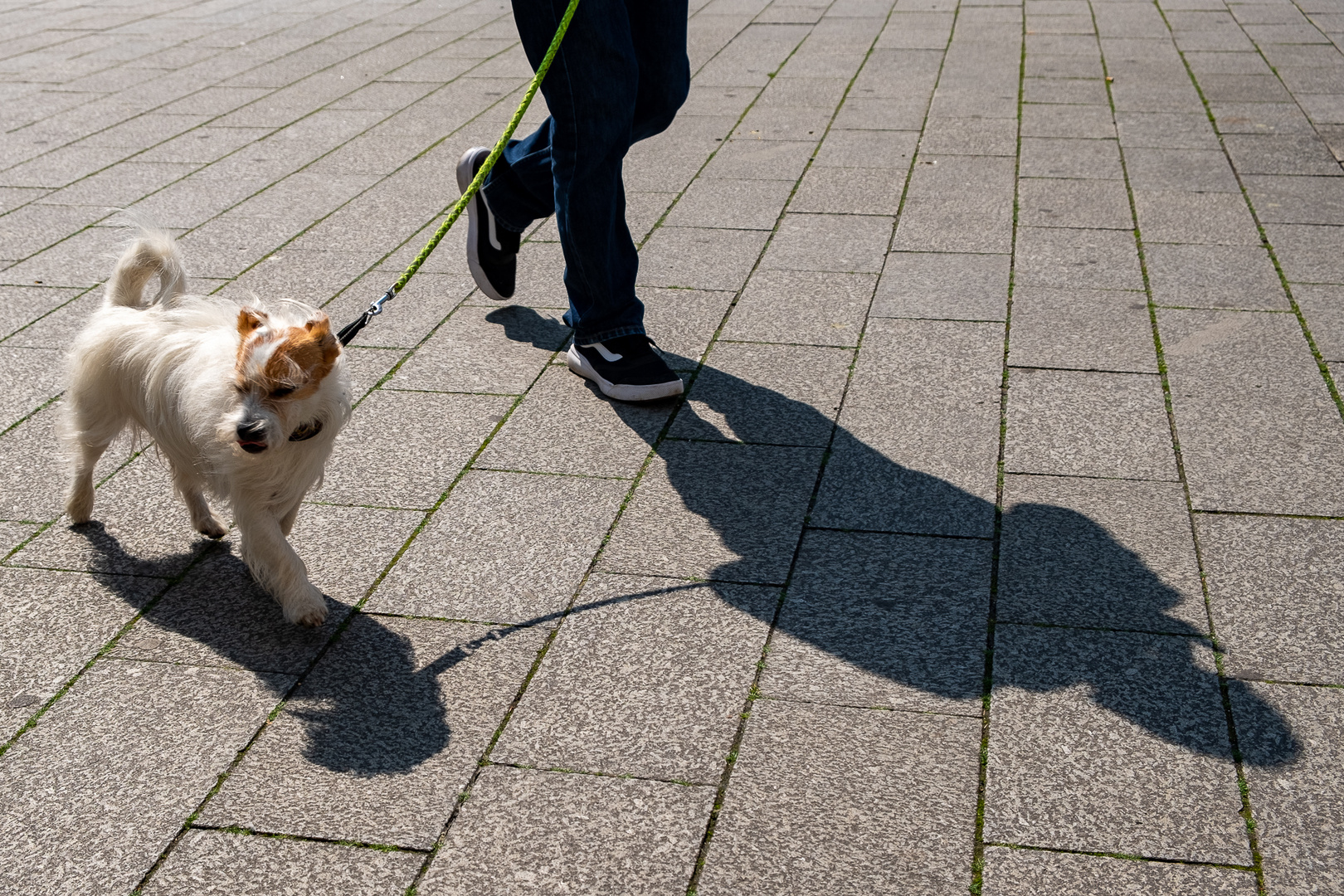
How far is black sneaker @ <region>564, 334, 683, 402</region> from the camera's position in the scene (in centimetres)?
436

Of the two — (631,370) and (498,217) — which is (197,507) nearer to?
(631,370)

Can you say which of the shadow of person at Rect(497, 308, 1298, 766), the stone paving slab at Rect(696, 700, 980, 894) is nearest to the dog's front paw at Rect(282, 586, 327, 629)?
the shadow of person at Rect(497, 308, 1298, 766)

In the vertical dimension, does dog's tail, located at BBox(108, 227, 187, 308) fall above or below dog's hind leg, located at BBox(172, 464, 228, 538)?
above

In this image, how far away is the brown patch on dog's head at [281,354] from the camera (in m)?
2.77

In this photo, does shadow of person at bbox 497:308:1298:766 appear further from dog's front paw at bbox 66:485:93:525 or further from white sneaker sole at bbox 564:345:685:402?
dog's front paw at bbox 66:485:93:525

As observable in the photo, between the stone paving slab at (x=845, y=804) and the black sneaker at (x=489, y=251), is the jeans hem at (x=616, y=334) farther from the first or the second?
the stone paving slab at (x=845, y=804)

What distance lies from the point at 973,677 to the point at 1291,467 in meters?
1.59

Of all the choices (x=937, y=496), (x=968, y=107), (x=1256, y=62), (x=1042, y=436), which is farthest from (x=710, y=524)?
(x=1256, y=62)

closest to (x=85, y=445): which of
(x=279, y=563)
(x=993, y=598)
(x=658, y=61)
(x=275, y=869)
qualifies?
(x=279, y=563)

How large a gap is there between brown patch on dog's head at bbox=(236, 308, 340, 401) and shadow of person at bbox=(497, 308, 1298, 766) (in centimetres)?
119

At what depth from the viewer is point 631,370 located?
14.3 ft

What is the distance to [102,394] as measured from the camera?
3.43 meters

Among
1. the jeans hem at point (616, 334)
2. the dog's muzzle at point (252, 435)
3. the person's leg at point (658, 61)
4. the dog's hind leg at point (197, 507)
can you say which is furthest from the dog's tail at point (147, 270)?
the person's leg at point (658, 61)

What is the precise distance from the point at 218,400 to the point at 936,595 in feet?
6.27
